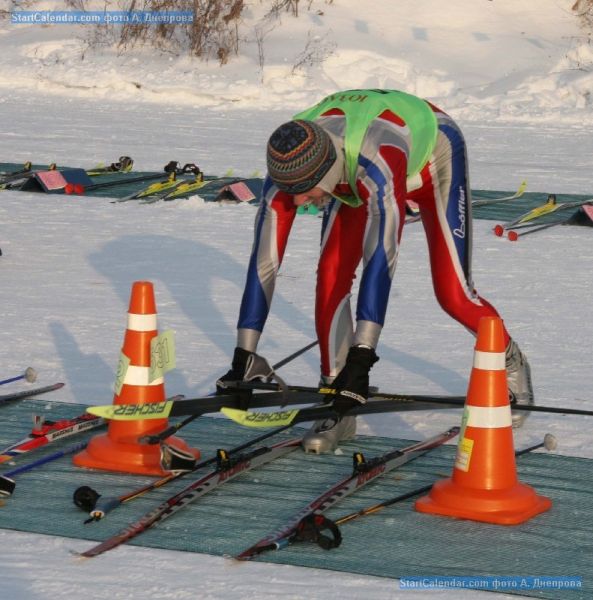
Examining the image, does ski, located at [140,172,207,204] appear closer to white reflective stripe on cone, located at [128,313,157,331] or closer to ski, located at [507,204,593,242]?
ski, located at [507,204,593,242]

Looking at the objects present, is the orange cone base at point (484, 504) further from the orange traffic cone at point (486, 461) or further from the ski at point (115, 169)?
the ski at point (115, 169)

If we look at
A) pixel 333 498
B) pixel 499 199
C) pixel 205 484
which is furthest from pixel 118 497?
pixel 499 199

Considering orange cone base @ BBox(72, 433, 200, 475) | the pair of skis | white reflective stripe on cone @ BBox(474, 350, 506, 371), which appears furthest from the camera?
orange cone base @ BBox(72, 433, 200, 475)

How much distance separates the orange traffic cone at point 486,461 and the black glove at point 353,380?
43 cm

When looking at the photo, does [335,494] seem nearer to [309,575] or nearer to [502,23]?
[309,575]

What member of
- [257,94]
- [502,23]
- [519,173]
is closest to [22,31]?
[257,94]

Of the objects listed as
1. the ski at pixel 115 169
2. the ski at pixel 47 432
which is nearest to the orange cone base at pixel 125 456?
the ski at pixel 47 432

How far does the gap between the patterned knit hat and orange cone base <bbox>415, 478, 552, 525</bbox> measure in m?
1.26

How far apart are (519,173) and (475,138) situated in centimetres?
418

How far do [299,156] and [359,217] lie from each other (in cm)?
79

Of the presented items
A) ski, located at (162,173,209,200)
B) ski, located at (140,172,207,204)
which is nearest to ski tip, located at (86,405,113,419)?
ski, located at (140,172,207,204)

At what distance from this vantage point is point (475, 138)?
2061cm

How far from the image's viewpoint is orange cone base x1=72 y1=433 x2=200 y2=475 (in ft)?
17.6

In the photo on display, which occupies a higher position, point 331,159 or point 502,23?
point 502,23
